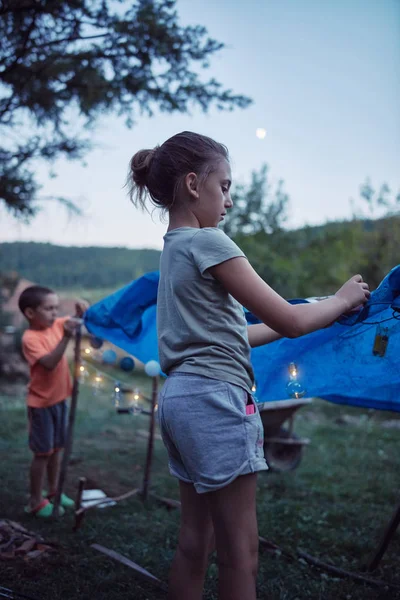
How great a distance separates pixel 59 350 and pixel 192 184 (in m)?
2.35

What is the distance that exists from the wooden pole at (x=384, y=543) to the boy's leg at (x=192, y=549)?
4.63ft

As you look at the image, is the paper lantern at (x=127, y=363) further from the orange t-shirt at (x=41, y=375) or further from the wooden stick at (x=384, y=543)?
the wooden stick at (x=384, y=543)

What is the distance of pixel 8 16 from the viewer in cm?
441

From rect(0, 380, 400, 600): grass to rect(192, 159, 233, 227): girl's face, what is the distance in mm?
1783

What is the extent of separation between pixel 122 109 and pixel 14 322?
693 cm

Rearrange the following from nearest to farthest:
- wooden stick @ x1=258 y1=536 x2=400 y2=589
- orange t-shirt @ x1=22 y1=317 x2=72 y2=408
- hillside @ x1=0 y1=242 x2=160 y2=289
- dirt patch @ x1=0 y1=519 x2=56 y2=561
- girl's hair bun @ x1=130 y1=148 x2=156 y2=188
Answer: girl's hair bun @ x1=130 y1=148 x2=156 y2=188
wooden stick @ x1=258 y1=536 x2=400 y2=589
dirt patch @ x1=0 y1=519 x2=56 y2=561
orange t-shirt @ x1=22 y1=317 x2=72 y2=408
hillside @ x1=0 y1=242 x2=160 y2=289

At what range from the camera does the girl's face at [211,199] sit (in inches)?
59.3

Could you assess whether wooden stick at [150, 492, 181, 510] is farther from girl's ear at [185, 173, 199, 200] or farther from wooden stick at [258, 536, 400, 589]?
girl's ear at [185, 173, 199, 200]

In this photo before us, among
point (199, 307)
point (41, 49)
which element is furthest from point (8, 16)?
point (199, 307)

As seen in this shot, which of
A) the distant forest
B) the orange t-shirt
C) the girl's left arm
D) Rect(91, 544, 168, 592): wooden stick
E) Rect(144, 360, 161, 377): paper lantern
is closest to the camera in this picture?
the girl's left arm

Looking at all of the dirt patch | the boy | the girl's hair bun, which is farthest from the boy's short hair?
the girl's hair bun

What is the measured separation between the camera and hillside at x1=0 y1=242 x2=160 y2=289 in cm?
981

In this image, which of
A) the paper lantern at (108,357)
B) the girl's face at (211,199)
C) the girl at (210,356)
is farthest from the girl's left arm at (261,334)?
the paper lantern at (108,357)

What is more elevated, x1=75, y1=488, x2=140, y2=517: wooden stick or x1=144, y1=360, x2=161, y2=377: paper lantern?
x1=144, y1=360, x2=161, y2=377: paper lantern
